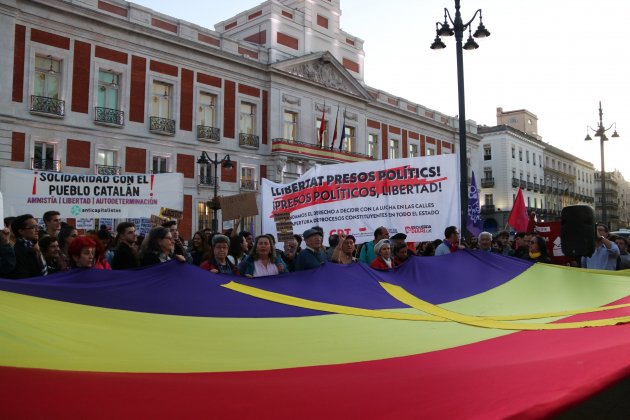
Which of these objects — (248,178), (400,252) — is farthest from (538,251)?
(248,178)

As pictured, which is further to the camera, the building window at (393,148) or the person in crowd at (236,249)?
the building window at (393,148)

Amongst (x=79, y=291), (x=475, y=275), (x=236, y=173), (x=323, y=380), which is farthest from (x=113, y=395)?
(x=236, y=173)

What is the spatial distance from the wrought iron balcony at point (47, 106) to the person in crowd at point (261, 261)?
21.7 metres

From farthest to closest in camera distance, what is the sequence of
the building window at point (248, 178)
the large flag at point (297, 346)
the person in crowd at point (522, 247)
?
Answer: the building window at point (248, 178)
the person in crowd at point (522, 247)
the large flag at point (297, 346)

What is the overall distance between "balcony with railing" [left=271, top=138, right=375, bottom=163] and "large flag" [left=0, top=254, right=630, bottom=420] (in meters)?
27.9

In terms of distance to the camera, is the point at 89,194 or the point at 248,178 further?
the point at 248,178

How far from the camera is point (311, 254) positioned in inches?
257

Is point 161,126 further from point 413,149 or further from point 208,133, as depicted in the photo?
point 413,149

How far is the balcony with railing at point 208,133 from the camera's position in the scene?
30188mm

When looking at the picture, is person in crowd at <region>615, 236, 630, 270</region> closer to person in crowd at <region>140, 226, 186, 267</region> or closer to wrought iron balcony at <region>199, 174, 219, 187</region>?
person in crowd at <region>140, 226, 186, 267</region>

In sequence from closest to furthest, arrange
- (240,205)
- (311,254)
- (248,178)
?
(311,254)
(240,205)
(248,178)

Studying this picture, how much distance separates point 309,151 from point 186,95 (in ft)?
29.7

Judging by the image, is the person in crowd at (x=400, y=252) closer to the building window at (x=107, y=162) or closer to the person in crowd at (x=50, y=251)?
the person in crowd at (x=50, y=251)

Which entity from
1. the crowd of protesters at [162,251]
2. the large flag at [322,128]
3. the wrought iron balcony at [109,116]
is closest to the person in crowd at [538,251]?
the crowd of protesters at [162,251]
